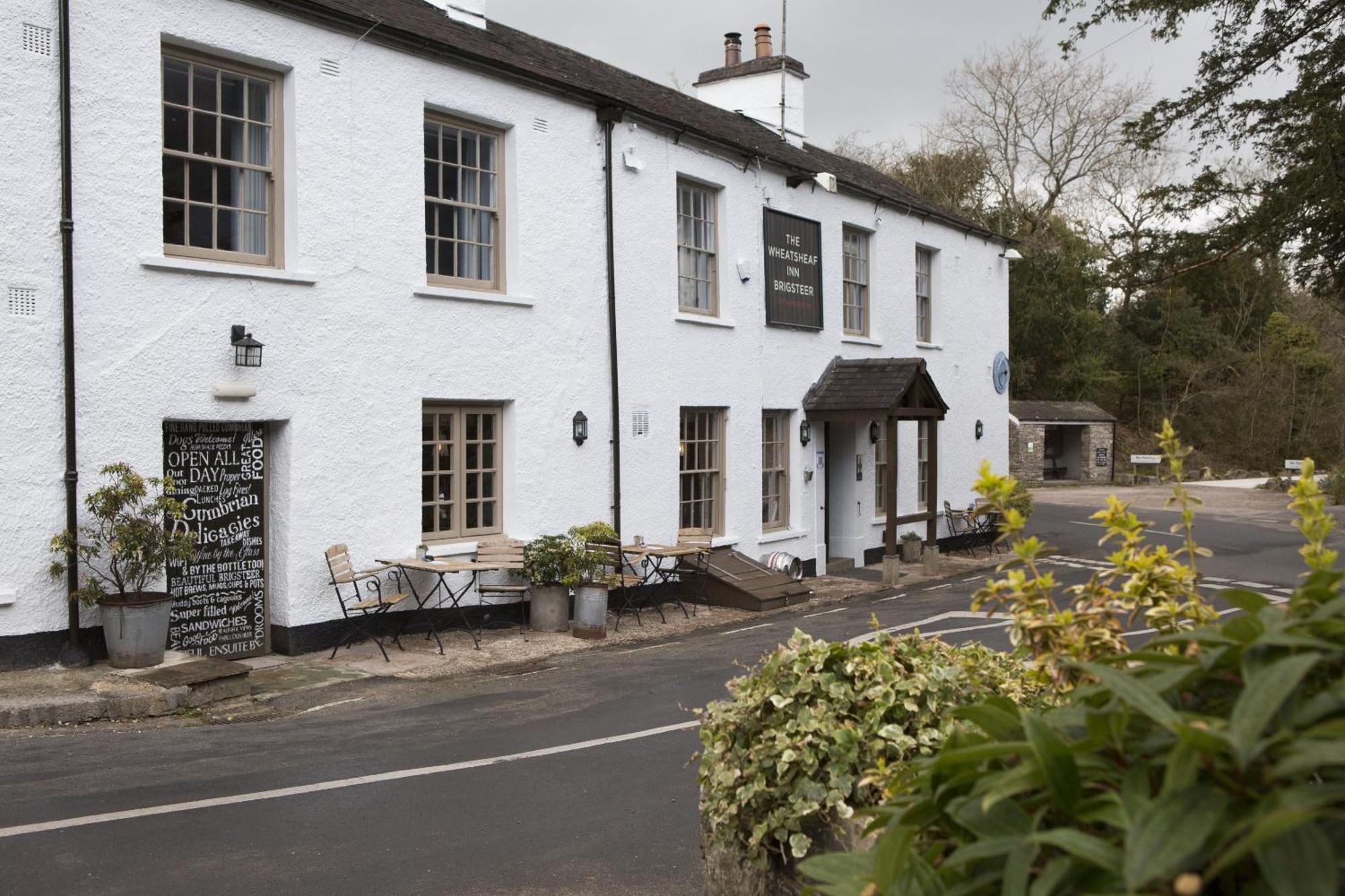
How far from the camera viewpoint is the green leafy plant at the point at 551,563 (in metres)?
13.1

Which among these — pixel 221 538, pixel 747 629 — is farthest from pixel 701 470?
pixel 221 538

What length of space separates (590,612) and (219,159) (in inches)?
236

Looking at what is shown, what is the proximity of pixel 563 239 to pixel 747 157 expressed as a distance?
442 cm

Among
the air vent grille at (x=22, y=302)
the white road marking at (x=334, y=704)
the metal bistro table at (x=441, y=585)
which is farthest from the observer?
the metal bistro table at (x=441, y=585)

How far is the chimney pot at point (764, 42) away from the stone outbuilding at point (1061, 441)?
2391 cm

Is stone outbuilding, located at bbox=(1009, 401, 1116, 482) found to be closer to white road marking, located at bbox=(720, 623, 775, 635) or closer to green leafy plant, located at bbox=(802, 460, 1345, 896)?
white road marking, located at bbox=(720, 623, 775, 635)

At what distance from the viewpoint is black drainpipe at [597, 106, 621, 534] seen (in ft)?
49.2

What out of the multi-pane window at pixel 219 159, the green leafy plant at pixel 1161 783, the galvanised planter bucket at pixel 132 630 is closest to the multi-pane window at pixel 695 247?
the multi-pane window at pixel 219 159

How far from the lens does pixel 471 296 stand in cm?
1326

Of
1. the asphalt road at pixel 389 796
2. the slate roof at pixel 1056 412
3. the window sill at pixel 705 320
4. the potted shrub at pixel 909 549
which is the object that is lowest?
the asphalt road at pixel 389 796

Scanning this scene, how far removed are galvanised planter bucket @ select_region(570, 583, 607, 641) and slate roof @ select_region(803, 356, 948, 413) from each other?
276 inches

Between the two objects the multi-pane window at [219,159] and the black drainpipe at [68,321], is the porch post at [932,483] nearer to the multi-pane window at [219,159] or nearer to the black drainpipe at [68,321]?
the multi-pane window at [219,159]

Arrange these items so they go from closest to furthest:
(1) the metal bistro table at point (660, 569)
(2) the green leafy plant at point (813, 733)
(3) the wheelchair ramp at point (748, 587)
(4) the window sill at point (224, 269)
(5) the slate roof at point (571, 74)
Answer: (2) the green leafy plant at point (813, 733) < (4) the window sill at point (224, 269) < (5) the slate roof at point (571, 74) < (1) the metal bistro table at point (660, 569) < (3) the wheelchair ramp at point (748, 587)

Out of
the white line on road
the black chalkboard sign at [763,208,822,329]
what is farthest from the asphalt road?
the black chalkboard sign at [763,208,822,329]
